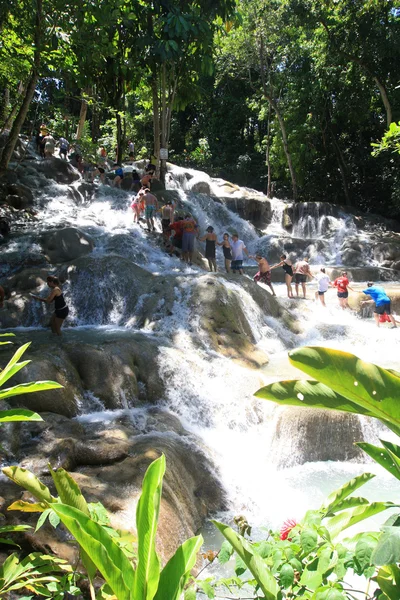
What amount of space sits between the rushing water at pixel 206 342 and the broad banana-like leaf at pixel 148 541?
4.87 metres

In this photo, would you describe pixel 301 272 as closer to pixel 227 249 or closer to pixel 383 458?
pixel 227 249

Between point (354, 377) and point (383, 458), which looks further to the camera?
point (383, 458)

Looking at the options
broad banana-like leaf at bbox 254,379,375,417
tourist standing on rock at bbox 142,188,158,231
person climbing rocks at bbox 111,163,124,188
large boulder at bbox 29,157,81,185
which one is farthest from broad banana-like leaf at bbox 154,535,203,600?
large boulder at bbox 29,157,81,185

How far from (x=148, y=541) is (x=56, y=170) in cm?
2044

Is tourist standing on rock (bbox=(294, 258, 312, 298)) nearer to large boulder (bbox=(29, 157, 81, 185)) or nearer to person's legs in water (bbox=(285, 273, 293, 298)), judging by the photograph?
person's legs in water (bbox=(285, 273, 293, 298))

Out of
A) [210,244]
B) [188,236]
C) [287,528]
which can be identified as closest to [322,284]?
[210,244]

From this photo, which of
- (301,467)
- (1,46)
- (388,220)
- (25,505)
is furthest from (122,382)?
(388,220)

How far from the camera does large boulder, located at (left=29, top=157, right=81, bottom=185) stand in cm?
2003

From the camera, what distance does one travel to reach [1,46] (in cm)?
1083

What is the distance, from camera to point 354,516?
1633 millimetres

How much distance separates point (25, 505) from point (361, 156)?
2731cm

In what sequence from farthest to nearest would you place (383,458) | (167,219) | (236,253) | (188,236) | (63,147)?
(63,147)
(167,219)
(236,253)
(188,236)
(383,458)

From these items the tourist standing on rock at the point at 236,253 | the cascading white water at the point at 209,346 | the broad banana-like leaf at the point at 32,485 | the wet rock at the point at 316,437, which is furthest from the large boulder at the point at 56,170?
the broad banana-like leaf at the point at 32,485

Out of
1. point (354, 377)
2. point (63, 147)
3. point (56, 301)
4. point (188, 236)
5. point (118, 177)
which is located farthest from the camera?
point (63, 147)
